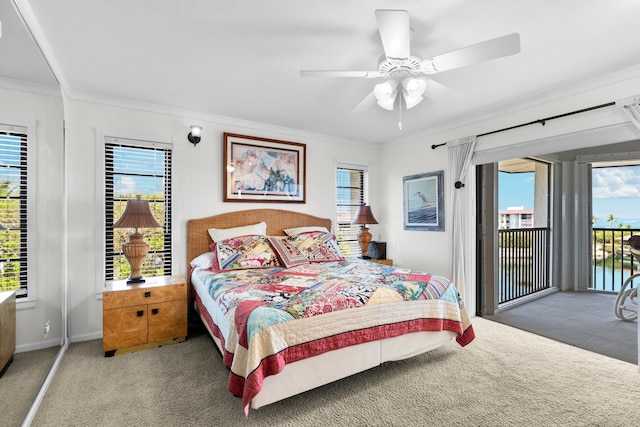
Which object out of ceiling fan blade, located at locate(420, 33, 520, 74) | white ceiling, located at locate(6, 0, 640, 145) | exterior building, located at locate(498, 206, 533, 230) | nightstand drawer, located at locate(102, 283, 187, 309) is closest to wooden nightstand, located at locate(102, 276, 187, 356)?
nightstand drawer, located at locate(102, 283, 187, 309)

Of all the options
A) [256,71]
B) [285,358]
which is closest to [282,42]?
[256,71]

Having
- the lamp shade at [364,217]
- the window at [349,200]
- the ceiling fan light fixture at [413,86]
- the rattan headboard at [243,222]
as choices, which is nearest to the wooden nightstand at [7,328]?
the rattan headboard at [243,222]

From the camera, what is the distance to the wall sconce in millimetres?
3551

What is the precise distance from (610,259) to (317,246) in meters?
4.92

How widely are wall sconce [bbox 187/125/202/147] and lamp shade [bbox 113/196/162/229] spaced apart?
3.27ft

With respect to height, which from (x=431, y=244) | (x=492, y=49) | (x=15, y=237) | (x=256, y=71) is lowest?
(x=431, y=244)

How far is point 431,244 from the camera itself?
4348 millimetres

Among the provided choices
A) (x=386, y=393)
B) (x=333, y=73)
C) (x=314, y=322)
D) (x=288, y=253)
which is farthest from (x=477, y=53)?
(x=288, y=253)

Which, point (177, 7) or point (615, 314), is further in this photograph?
point (615, 314)

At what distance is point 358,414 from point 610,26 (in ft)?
9.91

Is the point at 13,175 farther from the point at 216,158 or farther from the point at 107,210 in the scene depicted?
the point at 216,158

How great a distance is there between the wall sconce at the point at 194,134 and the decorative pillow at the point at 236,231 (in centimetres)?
106

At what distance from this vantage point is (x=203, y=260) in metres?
3.39

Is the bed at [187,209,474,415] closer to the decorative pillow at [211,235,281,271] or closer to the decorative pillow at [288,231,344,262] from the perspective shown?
the decorative pillow at [211,235,281,271]
